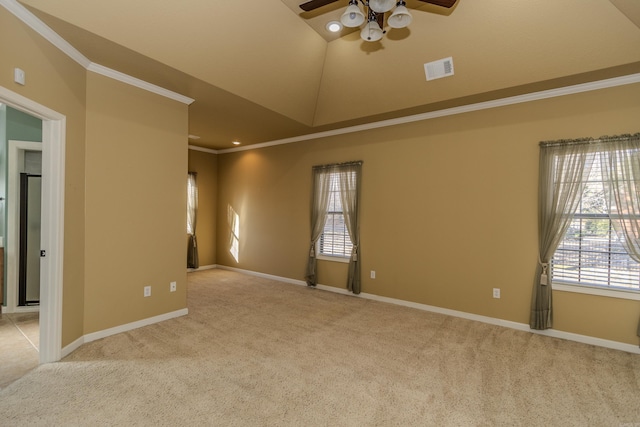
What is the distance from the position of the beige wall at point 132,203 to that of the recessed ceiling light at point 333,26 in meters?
2.01

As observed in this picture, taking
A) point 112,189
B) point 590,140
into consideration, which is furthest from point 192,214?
point 590,140

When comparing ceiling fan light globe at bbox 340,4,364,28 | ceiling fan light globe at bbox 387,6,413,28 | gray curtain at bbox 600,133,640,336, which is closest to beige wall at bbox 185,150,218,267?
ceiling fan light globe at bbox 340,4,364,28

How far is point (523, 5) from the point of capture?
112 inches

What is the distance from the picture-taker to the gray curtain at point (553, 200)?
3.43m

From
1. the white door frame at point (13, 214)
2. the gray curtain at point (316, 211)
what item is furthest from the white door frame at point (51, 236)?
the gray curtain at point (316, 211)

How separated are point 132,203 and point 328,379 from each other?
2759 millimetres

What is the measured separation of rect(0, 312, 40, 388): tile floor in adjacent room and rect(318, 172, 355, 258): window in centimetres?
388

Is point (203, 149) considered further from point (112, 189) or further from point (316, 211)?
point (112, 189)

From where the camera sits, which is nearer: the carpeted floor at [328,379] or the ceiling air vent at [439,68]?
the carpeted floor at [328,379]

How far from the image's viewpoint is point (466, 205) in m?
4.19

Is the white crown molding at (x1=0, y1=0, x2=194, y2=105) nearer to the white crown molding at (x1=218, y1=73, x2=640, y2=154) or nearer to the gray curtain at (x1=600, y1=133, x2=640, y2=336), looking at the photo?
the white crown molding at (x1=218, y1=73, x2=640, y2=154)

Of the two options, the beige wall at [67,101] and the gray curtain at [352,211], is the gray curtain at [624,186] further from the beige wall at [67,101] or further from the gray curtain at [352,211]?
the beige wall at [67,101]

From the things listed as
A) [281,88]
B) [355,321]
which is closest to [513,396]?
[355,321]

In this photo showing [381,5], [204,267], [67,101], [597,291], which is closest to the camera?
[381,5]
